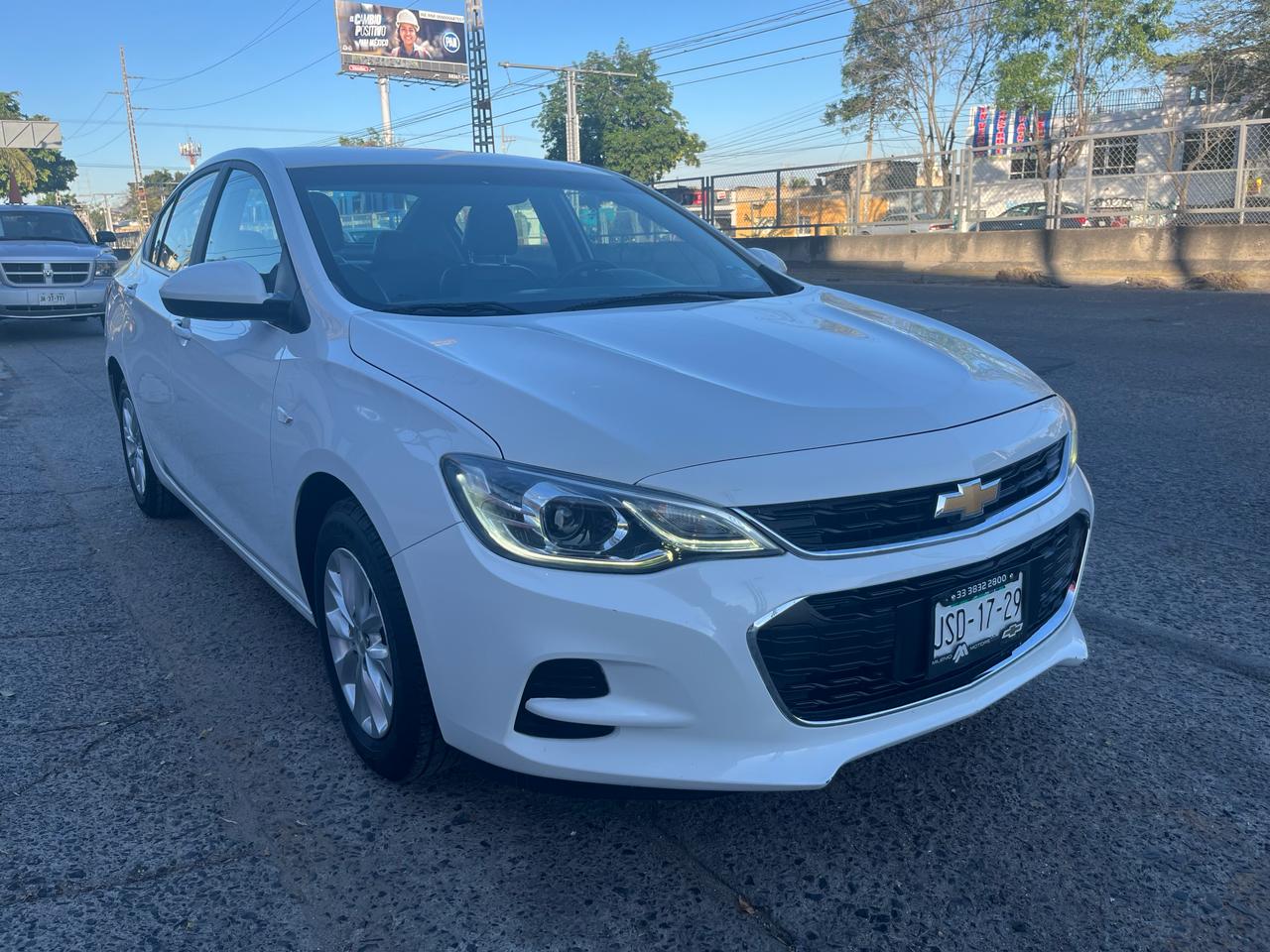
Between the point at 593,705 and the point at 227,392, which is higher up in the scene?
the point at 227,392

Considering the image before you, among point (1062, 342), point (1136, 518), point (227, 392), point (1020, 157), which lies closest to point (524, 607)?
point (227, 392)

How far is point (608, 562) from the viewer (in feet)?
6.57

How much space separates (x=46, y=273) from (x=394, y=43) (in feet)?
185

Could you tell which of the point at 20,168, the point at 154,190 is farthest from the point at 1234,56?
the point at 154,190

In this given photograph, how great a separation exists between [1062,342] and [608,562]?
8477 millimetres

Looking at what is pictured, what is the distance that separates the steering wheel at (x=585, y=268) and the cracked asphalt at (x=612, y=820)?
1468 mm

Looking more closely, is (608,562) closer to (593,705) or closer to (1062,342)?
(593,705)

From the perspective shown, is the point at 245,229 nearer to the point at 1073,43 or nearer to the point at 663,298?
the point at 663,298

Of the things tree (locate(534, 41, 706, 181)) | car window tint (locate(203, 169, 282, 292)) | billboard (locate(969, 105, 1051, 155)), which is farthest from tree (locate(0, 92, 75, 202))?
car window tint (locate(203, 169, 282, 292))

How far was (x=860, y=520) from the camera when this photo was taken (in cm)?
205

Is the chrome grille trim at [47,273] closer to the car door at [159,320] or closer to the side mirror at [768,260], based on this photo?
the car door at [159,320]

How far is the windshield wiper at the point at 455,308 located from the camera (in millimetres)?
2809

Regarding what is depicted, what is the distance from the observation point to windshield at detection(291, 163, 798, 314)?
3.03 m

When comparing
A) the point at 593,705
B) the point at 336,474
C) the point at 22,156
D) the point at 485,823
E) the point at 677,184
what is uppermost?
the point at 22,156
